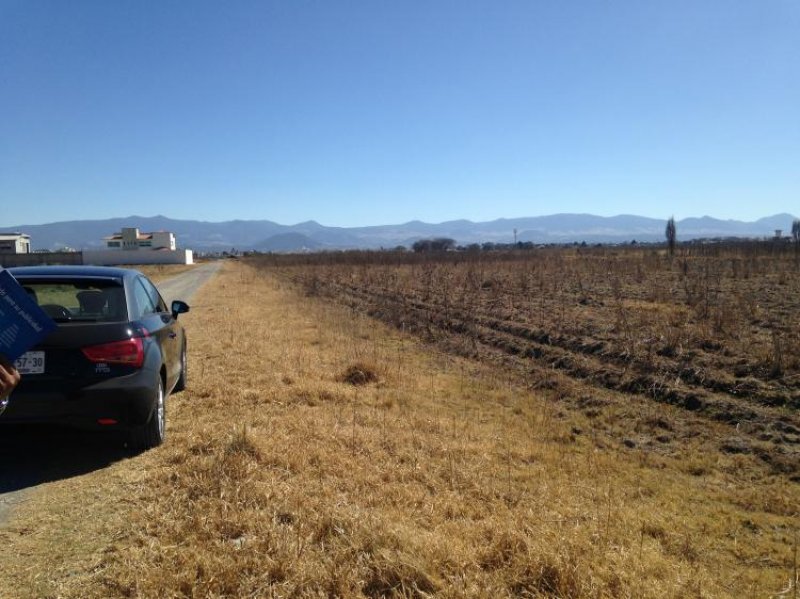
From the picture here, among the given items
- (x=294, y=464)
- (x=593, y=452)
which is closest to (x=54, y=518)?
(x=294, y=464)

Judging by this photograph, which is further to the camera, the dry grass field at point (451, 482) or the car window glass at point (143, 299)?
the car window glass at point (143, 299)

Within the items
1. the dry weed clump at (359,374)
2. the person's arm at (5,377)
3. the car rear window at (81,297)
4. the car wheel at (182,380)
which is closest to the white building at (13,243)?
the car wheel at (182,380)

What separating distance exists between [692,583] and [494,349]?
8.92 meters

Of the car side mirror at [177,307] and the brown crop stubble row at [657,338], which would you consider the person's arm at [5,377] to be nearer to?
the car side mirror at [177,307]

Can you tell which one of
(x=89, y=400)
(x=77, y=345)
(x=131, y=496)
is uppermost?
(x=77, y=345)

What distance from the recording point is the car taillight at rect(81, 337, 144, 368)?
15.0ft

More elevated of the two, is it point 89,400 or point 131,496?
point 89,400

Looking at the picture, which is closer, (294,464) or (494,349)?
(294,464)

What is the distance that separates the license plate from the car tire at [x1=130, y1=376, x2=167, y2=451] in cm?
89

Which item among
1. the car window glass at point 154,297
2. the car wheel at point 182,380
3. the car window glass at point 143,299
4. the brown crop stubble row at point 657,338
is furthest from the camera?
the brown crop stubble row at point 657,338

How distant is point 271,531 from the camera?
3.54 metres

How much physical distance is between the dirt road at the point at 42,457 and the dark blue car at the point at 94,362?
11.9 inches

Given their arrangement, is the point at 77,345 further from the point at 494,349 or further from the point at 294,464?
the point at 494,349

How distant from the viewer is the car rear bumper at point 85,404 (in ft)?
14.5
